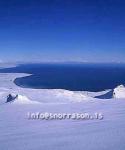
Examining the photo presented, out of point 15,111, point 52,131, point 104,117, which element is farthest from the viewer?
point 15,111

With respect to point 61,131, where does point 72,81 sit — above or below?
below

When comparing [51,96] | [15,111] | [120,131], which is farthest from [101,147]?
[51,96]

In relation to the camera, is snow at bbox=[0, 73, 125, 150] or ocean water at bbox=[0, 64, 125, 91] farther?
ocean water at bbox=[0, 64, 125, 91]

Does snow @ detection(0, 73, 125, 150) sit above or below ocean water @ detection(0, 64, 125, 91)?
above

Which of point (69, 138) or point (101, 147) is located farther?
point (69, 138)

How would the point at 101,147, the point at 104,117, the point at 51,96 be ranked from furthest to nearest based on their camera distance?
the point at 51,96 < the point at 104,117 < the point at 101,147

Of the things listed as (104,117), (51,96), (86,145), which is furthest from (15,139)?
(51,96)

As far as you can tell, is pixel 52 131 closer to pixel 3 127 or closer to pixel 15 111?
pixel 3 127

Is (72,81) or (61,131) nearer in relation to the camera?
(61,131)

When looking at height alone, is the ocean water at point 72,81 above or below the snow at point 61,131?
below

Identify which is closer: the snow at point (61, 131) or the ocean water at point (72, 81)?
the snow at point (61, 131)
